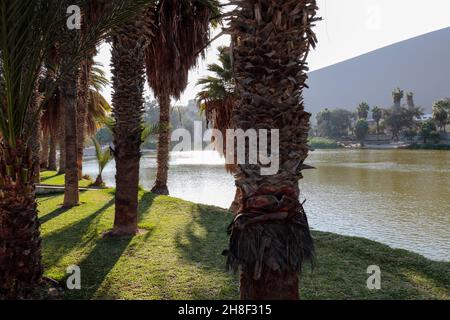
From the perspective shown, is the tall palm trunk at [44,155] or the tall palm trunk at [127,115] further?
the tall palm trunk at [44,155]

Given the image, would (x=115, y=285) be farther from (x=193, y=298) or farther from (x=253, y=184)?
(x=253, y=184)

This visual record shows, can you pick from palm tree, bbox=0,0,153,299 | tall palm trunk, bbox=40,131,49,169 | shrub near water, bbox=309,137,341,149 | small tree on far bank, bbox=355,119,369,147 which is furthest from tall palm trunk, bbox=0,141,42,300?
small tree on far bank, bbox=355,119,369,147

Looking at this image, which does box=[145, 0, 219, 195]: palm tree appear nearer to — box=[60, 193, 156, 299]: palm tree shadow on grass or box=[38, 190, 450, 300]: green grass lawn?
box=[38, 190, 450, 300]: green grass lawn

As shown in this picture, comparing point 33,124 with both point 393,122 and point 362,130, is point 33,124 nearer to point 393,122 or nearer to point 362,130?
point 362,130

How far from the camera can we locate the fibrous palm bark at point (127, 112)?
7391 millimetres

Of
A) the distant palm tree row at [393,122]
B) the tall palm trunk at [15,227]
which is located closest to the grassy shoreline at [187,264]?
the tall palm trunk at [15,227]

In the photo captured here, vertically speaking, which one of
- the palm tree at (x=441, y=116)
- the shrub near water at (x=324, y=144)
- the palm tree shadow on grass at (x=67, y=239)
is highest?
the palm tree at (x=441, y=116)

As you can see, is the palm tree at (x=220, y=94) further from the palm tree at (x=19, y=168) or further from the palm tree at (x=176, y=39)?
the palm tree at (x=19, y=168)

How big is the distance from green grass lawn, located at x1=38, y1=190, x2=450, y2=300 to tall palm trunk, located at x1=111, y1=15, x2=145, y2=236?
2.38 feet

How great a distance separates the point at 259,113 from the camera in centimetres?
320

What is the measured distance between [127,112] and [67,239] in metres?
2.65

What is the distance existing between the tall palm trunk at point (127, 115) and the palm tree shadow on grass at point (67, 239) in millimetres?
644
